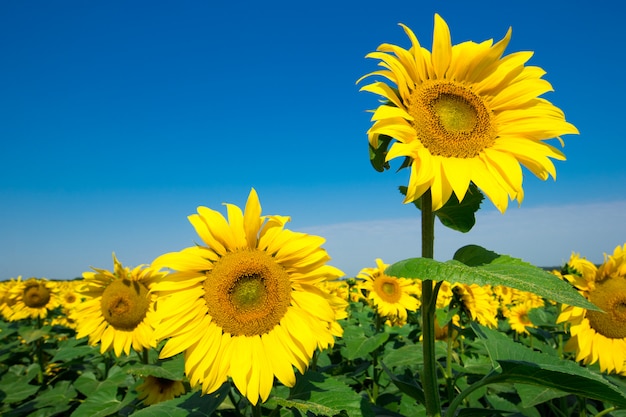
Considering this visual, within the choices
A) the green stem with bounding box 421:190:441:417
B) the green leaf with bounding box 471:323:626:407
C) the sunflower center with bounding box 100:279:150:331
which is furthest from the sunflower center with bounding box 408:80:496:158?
the sunflower center with bounding box 100:279:150:331

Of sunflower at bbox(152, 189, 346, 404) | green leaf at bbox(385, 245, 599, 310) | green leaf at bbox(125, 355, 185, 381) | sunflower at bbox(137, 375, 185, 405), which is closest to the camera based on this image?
green leaf at bbox(385, 245, 599, 310)

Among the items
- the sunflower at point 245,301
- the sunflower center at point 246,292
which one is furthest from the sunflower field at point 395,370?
the sunflower center at point 246,292

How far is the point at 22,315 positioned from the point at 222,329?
7832mm

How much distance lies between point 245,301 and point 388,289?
4364 millimetres

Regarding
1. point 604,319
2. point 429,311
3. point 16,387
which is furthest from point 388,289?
point 16,387

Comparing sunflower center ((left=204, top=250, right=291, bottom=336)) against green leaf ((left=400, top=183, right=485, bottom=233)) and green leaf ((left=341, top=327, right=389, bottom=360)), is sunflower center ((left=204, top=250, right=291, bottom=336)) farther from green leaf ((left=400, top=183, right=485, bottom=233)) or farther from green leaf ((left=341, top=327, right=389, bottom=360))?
green leaf ((left=341, top=327, right=389, bottom=360))

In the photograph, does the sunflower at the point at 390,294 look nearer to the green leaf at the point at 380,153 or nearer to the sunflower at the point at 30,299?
the green leaf at the point at 380,153

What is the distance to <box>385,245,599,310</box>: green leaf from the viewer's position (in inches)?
57.1

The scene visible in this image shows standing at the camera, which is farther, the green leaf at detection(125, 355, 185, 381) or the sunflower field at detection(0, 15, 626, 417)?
the green leaf at detection(125, 355, 185, 381)

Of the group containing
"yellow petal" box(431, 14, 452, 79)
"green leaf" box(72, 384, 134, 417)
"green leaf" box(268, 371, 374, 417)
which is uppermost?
"yellow petal" box(431, 14, 452, 79)

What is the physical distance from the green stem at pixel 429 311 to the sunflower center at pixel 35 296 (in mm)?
8502

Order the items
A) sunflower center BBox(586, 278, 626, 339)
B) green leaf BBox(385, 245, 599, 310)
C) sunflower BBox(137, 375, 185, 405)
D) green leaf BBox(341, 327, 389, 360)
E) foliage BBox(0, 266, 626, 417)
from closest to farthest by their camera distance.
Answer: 1. green leaf BBox(385, 245, 599, 310)
2. foliage BBox(0, 266, 626, 417)
3. sunflower center BBox(586, 278, 626, 339)
4. sunflower BBox(137, 375, 185, 405)
5. green leaf BBox(341, 327, 389, 360)

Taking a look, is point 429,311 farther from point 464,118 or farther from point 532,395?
point 532,395

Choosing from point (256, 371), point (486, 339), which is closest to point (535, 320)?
point (486, 339)
